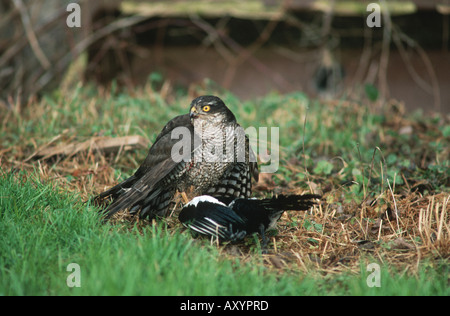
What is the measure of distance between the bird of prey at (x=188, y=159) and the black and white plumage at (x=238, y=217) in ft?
0.90

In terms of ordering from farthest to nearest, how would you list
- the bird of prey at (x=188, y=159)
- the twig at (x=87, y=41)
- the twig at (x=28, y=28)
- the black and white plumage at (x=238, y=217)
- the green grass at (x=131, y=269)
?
the twig at (x=87, y=41)
the twig at (x=28, y=28)
the bird of prey at (x=188, y=159)
the black and white plumage at (x=238, y=217)
the green grass at (x=131, y=269)

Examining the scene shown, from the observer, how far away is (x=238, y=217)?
3025 mm

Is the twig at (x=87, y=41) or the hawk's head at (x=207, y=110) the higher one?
the twig at (x=87, y=41)

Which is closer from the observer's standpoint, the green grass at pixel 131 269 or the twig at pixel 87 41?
the green grass at pixel 131 269

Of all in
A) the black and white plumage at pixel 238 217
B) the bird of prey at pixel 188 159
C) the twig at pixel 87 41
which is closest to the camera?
the black and white plumage at pixel 238 217

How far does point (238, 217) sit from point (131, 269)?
871 mm

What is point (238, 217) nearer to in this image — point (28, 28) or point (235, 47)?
point (235, 47)

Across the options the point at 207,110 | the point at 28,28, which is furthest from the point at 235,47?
the point at 207,110

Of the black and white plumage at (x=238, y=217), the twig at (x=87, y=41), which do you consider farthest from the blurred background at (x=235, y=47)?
the black and white plumage at (x=238, y=217)

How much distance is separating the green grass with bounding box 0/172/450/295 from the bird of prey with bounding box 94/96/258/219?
42 cm

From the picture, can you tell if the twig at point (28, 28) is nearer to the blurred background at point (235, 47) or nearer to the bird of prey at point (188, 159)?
the blurred background at point (235, 47)

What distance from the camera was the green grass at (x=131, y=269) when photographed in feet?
7.75

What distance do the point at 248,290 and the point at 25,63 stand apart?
544 centimetres

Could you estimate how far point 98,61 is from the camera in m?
6.97
